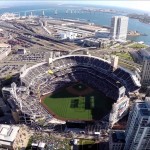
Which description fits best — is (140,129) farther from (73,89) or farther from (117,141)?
(73,89)

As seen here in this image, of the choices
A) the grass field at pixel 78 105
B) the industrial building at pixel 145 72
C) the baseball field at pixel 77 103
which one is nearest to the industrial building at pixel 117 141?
the baseball field at pixel 77 103

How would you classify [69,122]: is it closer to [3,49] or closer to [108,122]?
[108,122]

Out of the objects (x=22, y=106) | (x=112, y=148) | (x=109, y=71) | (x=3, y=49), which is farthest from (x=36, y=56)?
(x=112, y=148)

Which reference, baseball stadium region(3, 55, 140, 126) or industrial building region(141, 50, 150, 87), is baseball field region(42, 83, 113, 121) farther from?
industrial building region(141, 50, 150, 87)

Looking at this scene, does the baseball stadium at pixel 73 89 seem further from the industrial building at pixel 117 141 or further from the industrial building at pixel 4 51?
the industrial building at pixel 4 51

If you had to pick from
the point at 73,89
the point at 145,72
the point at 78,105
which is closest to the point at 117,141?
the point at 78,105

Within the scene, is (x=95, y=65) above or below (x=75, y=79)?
above

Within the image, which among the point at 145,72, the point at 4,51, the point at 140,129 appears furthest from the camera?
the point at 4,51
